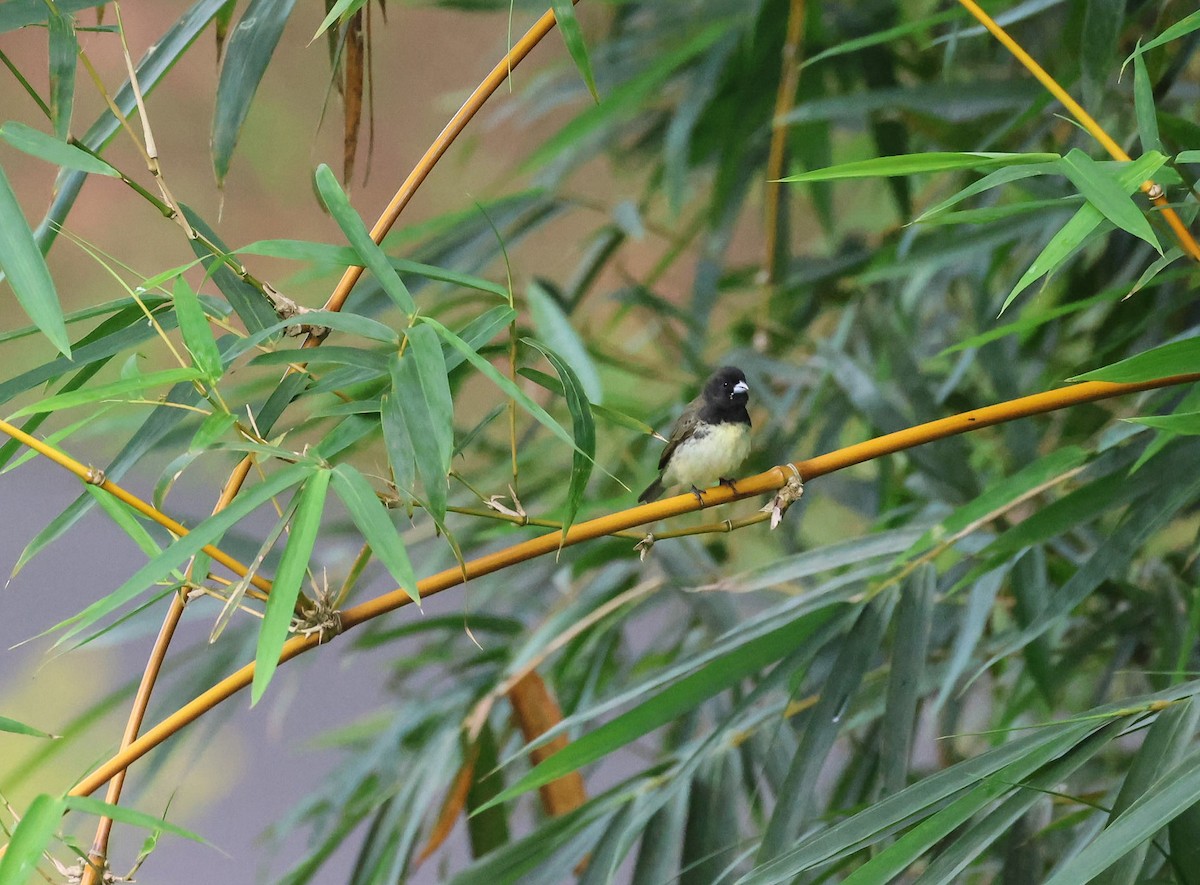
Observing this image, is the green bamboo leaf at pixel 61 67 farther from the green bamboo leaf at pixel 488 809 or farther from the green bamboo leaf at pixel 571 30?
the green bamboo leaf at pixel 488 809

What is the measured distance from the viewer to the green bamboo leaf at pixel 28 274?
407 millimetres

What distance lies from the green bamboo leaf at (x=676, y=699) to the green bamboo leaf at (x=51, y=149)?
399 mm

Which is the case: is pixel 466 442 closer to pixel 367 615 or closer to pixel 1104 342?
pixel 367 615

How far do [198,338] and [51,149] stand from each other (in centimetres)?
10

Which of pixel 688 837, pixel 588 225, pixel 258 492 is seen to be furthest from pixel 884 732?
pixel 588 225

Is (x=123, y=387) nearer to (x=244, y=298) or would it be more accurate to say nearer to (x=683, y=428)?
(x=244, y=298)

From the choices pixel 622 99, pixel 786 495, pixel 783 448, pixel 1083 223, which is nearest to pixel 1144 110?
pixel 1083 223

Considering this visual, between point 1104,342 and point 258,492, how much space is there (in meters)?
0.82

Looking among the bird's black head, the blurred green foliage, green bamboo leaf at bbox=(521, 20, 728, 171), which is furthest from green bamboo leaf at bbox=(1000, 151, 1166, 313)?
green bamboo leaf at bbox=(521, 20, 728, 171)

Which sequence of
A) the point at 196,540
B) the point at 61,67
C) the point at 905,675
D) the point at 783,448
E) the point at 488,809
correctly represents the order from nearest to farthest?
the point at 196,540 → the point at 61,67 → the point at 905,675 → the point at 488,809 → the point at 783,448

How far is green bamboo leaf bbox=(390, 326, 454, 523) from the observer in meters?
0.41

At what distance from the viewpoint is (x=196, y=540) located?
0.39 metres

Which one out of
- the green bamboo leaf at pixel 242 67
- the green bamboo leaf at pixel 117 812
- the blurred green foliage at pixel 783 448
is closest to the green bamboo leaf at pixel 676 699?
the blurred green foliage at pixel 783 448

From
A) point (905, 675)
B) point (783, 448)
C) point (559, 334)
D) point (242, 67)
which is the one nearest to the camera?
point (242, 67)
